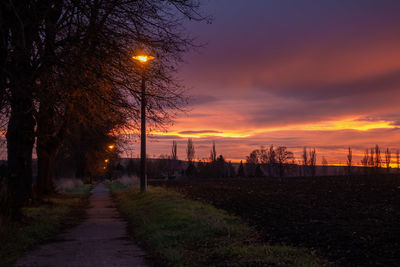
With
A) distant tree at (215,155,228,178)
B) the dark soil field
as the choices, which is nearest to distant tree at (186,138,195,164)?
distant tree at (215,155,228,178)

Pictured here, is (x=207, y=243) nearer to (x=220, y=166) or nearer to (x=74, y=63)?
(x=74, y=63)

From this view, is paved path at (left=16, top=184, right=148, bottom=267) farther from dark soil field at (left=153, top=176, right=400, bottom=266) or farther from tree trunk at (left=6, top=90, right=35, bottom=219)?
dark soil field at (left=153, top=176, right=400, bottom=266)

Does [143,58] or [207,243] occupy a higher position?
[143,58]

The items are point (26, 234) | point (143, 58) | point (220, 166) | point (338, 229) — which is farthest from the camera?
point (220, 166)

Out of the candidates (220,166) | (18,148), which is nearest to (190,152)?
(220,166)

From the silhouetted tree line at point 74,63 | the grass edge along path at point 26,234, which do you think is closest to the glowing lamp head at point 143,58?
the silhouetted tree line at point 74,63

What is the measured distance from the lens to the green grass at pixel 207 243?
7.23 metres

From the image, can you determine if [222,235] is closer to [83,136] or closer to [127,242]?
[127,242]

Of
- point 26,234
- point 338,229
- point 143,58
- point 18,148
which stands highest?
point 143,58

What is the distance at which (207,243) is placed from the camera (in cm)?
907

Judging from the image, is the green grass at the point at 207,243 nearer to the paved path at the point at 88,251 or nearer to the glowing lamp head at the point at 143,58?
the paved path at the point at 88,251

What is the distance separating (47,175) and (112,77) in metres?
15.5

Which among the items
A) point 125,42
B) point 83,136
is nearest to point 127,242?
point 125,42

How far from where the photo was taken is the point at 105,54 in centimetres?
1077
